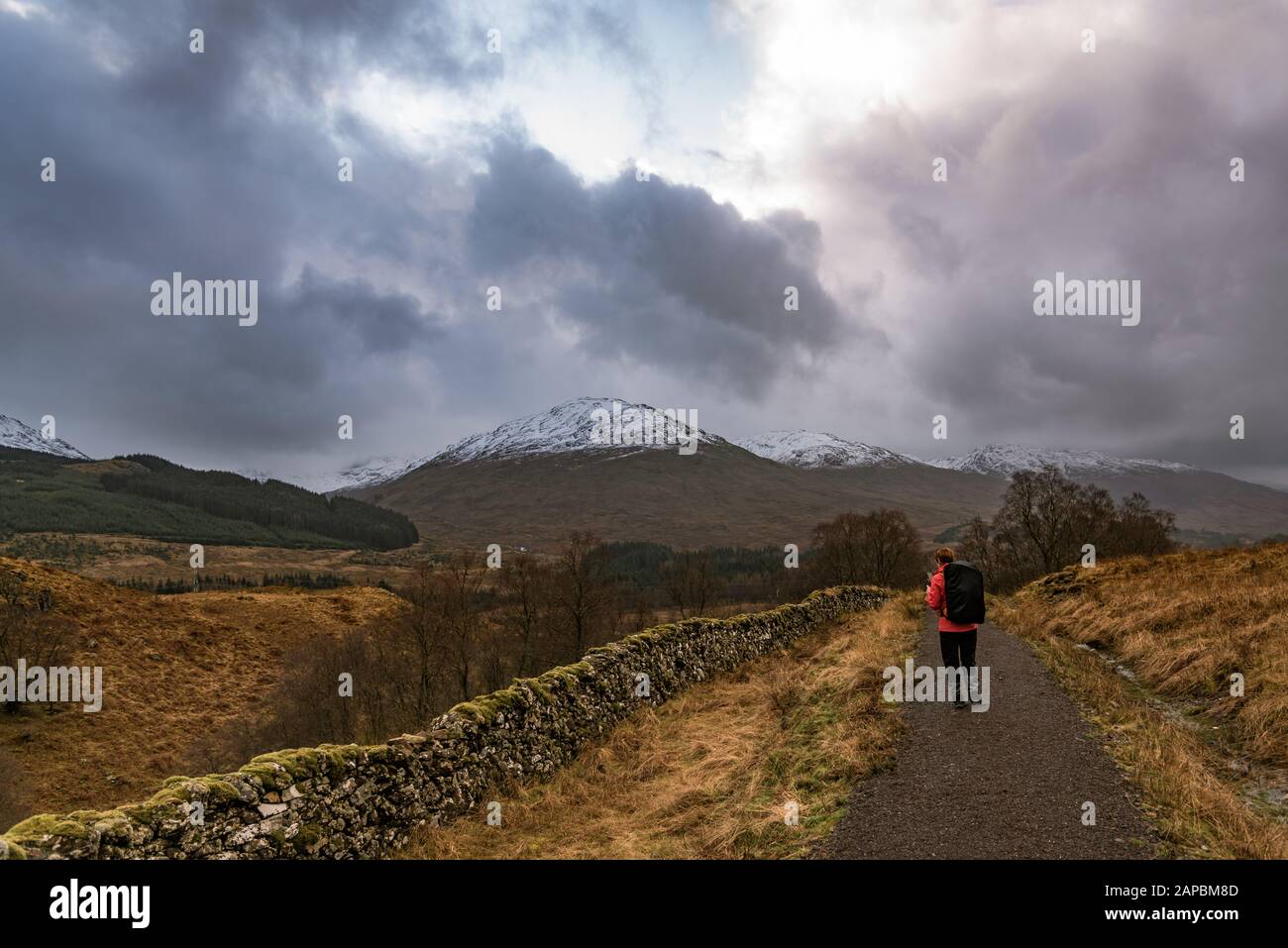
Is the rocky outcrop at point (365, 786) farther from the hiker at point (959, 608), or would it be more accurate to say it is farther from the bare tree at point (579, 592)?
the bare tree at point (579, 592)

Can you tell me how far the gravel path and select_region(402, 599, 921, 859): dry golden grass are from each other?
48cm

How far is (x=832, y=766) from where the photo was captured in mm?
9195

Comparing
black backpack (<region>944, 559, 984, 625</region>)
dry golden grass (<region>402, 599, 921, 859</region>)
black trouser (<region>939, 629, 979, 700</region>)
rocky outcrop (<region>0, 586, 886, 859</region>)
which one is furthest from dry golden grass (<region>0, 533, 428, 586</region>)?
black backpack (<region>944, 559, 984, 625</region>)

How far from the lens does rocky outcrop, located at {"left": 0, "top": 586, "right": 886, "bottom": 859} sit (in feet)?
21.5

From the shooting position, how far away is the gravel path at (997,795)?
→ 6.09m

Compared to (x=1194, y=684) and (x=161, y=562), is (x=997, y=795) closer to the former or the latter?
(x=1194, y=684)

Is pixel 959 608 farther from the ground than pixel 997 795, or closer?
farther from the ground

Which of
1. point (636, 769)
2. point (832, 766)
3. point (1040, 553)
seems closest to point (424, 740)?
point (636, 769)

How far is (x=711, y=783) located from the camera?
35.4 ft

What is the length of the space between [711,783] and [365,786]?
5439 mm

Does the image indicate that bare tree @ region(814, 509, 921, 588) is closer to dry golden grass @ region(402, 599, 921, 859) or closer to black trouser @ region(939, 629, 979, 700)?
dry golden grass @ region(402, 599, 921, 859)

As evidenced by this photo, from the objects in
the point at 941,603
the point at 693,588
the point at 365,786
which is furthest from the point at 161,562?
the point at 941,603

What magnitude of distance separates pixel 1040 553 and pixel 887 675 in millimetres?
56988
